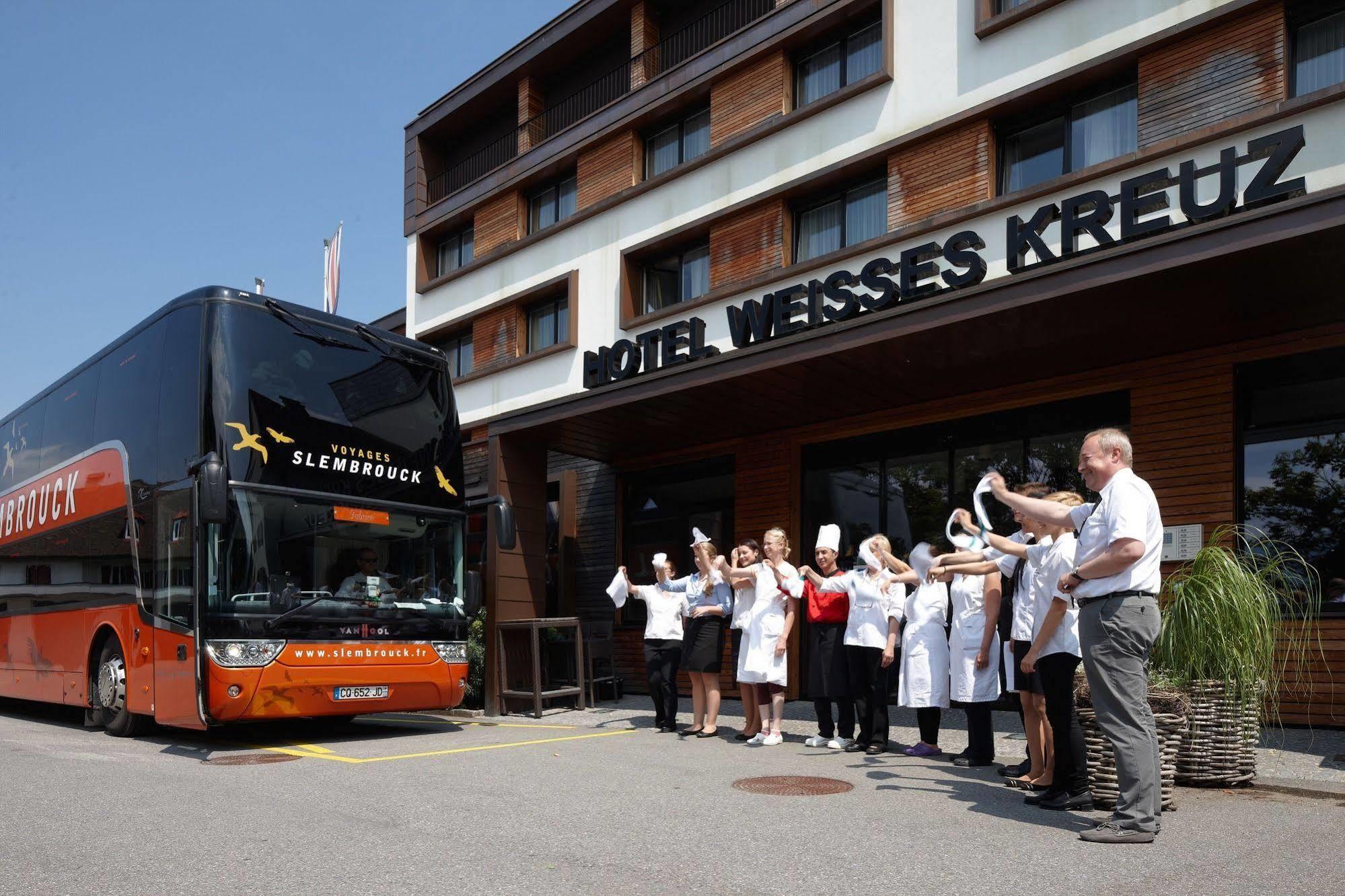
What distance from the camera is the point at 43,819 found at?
21.9ft

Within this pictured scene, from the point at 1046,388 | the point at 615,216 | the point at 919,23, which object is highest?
the point at 919,23

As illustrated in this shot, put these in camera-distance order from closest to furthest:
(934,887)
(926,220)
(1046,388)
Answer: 1. (934,887)
2. (1046,388)
3. (926,220)

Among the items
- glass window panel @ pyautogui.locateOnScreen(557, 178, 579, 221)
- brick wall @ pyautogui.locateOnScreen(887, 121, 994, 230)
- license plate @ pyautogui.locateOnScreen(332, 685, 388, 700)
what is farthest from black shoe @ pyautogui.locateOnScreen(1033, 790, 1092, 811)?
glass window panel @ pyautogui.locateOnScreen(557, 178, 579, 221)

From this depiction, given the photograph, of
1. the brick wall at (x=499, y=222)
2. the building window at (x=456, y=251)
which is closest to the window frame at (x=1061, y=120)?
the brick wall at (x=499, y=222)

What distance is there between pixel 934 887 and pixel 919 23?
40.6 ft

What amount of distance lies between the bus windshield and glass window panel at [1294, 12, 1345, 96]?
9.68 m

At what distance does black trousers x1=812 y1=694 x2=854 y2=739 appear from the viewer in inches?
400

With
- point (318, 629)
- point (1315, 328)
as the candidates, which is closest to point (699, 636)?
point (318, 629)

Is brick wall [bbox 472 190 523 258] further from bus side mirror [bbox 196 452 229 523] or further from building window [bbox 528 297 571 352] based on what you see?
bus side mirror [bbox 196 452 229 523]

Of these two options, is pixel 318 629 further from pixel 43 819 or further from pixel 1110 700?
pixel 1110 700

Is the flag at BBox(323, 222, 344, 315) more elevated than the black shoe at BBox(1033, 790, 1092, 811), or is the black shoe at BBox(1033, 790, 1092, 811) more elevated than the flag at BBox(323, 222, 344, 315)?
the flag at BBox(323, 222, 344, 315)

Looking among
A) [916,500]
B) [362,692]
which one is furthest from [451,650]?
[916,500]

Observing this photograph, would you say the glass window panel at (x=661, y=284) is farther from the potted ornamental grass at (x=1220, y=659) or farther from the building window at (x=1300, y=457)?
the potted ornamental grass at (x=1220, y=659)

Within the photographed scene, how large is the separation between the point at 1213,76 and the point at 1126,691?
27.1 feet
